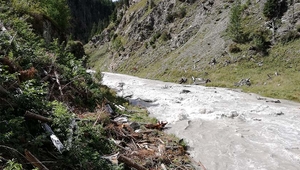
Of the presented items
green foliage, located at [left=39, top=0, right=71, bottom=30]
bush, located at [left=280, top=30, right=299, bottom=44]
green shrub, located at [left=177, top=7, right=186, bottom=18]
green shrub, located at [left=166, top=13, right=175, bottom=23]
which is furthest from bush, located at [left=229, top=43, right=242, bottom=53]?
green shrub, located at [left=166, top=13, right=175, bottom=23]

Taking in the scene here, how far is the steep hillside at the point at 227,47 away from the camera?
35.0 meters

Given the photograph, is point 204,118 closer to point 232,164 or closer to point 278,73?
point 232,164

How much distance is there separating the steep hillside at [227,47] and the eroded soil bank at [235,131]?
9.10 meters

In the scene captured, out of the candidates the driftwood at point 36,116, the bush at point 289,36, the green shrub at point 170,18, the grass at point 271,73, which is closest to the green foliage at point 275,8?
the bush at point 289,36

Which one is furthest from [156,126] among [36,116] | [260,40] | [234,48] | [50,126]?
[234,48]

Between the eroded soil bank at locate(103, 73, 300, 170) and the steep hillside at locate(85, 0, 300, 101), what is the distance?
358 inches

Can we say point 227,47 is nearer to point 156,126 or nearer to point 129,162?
point 156,126

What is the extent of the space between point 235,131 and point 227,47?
115ft

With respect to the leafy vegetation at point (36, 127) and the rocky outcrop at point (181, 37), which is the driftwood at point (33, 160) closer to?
the leafy vegetation at point (36, 127)

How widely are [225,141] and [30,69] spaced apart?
9350 mm

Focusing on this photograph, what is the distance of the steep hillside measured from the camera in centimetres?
3503

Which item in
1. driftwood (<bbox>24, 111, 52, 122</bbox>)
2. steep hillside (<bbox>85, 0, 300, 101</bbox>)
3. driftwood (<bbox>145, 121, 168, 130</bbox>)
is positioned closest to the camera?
driftwood (<bbox>24, 111, 52, 122</bbox>)

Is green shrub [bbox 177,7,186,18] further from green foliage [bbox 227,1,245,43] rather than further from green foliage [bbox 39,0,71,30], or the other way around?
green foliage [bbox 39,0,71,30]

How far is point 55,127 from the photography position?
8.29m
